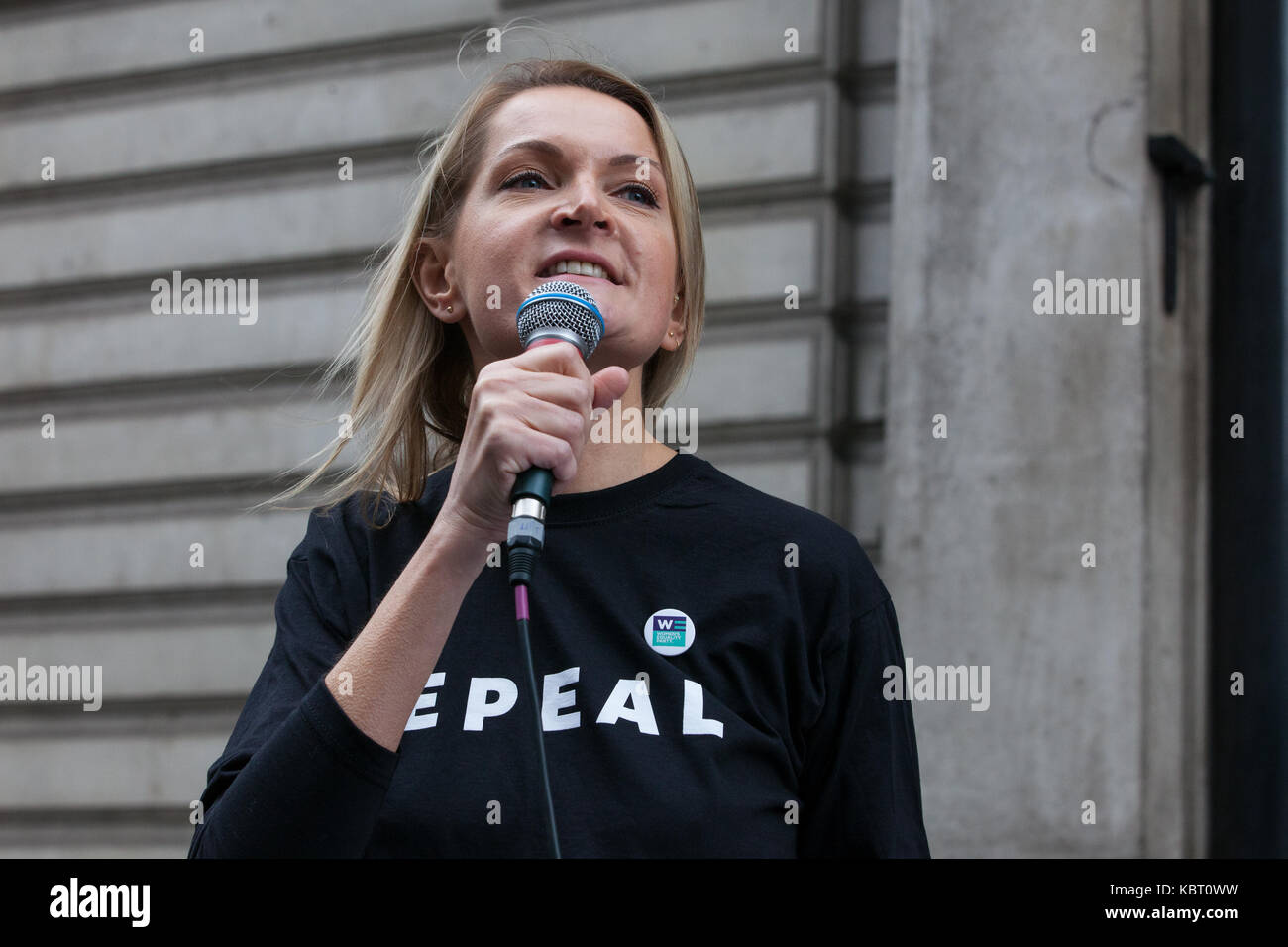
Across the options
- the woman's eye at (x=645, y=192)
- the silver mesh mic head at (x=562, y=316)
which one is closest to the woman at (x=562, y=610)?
the woman's eye at (x=645, y=192)

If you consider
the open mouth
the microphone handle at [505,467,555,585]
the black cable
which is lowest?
the black cable

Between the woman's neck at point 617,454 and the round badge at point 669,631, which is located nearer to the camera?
the round badge at point 669,631

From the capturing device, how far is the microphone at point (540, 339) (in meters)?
1.95

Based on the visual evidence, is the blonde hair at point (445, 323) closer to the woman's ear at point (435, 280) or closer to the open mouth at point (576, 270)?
the woman's ear at point (435, 280)

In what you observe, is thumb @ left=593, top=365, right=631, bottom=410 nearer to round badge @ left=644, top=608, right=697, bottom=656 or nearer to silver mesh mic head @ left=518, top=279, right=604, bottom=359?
silver mesh mic head @ left=518, top=279, right=604, bottom=359

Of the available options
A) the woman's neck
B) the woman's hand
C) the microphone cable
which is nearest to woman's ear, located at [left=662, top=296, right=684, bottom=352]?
the woman's neck

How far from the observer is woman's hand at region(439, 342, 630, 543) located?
6.49 feet

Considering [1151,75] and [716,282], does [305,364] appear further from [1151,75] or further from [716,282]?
[1151,75]

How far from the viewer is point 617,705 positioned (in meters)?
2.33

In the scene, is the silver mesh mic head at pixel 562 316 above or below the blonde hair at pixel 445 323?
below

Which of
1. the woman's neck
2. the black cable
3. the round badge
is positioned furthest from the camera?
the woman's neck

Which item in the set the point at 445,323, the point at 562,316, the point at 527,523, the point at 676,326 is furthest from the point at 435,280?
the point at 527,523

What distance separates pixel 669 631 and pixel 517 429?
0.58m
